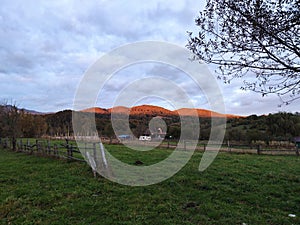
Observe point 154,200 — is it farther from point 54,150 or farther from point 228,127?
point 228,127

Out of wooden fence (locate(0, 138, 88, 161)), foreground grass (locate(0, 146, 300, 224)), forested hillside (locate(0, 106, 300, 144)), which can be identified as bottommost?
foreground grass (locate(0, 146, 300, 224))

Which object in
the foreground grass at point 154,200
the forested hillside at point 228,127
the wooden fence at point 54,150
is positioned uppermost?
the forested hillside at point 228,127

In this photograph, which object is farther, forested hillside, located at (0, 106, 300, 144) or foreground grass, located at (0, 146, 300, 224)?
forested hillside, located at (0, 106, 300, 144)

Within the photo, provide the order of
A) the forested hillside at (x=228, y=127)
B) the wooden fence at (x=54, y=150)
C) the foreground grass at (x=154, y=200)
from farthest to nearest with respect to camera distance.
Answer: the forested hillside at (x=228, y=127), the wooden fence at (x=54, y=150), the foreground grass at (x=154, y=200)

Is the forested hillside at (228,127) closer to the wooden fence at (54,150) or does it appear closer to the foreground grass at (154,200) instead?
the wooden fence at (54,150)

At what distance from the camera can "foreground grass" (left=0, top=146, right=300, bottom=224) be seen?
4949 millimetres

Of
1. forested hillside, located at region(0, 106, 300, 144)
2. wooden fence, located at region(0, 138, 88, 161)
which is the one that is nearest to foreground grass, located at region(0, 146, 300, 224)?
wooden fence, located at region(0, 138, 88, 161)

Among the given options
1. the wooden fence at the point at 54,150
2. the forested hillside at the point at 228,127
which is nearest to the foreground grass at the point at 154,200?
the wooden fence at the point at 54,150

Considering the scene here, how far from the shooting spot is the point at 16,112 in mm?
22578

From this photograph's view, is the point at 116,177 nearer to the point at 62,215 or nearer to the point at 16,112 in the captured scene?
the point at 62,215

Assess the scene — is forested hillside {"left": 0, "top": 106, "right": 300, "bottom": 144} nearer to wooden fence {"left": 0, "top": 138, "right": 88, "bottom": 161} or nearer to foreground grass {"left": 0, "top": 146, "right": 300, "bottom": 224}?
wooden fence {"left": 0, "top": 138, "right": 88, "bottom": 161}

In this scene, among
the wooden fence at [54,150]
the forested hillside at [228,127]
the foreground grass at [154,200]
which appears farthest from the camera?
the forested hillside at [228,127]

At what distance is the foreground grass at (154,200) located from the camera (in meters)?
4.95

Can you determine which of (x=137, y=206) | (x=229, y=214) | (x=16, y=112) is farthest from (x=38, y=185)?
(x=16, y=112)
